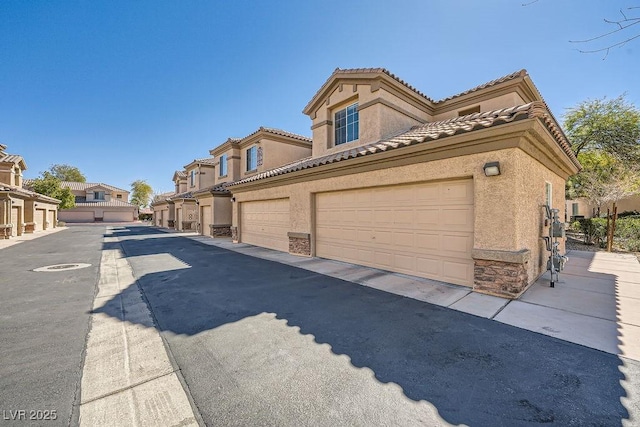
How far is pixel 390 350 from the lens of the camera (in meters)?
3.40

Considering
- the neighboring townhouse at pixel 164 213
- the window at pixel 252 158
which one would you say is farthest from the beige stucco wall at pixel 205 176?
the neighboring townhouse at pixel 164 213

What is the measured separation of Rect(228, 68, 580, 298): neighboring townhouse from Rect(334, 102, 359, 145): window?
0.06 metres

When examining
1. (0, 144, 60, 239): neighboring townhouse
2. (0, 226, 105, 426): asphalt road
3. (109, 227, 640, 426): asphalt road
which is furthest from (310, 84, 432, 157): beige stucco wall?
(0, 144, 60, 239): neighboring townhouse

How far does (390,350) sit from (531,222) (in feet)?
17.1

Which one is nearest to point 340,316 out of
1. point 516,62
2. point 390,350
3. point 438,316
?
point 390,350

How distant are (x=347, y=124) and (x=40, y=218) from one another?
108 ft

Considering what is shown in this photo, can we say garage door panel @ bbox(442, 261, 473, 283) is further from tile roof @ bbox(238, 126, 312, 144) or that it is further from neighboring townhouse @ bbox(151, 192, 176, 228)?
neighboring townhouse @ bbox(151, 192, 176, 228)

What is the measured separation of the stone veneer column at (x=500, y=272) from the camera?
525 cm

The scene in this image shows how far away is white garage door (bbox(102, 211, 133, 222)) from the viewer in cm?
4912

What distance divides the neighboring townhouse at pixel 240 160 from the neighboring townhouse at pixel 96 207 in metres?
40.4

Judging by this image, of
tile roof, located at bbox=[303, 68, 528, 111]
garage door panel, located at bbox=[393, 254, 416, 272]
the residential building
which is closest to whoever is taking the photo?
garage door panel, located at bbox=[393, 254, 416, 272]

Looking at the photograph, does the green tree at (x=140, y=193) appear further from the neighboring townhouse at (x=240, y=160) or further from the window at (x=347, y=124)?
the window at (x=347, y=124)

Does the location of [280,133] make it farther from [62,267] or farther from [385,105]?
[62,267]

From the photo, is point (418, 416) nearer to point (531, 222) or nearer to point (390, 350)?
point (390, 350)
